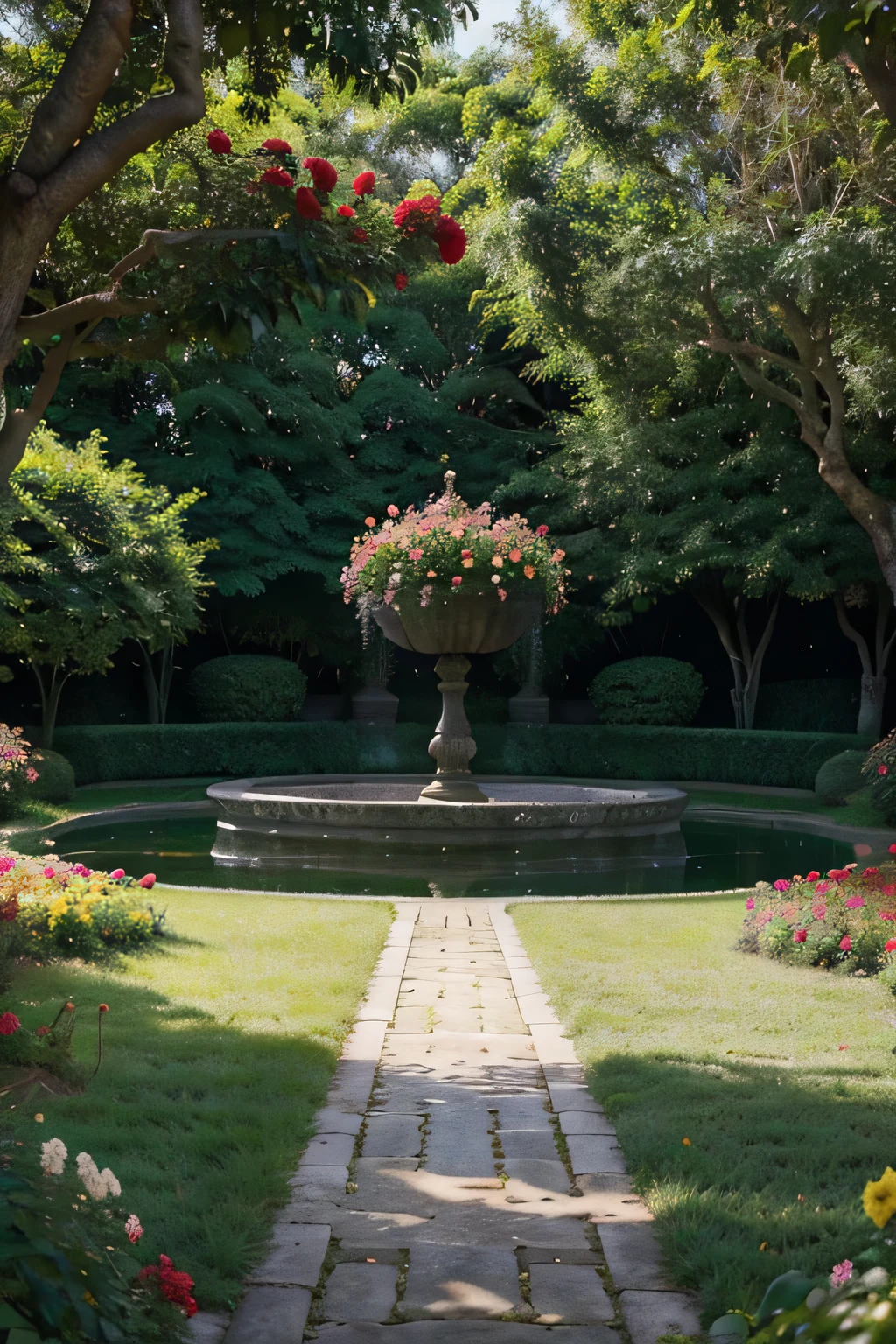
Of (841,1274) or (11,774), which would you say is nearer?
(841,1274)

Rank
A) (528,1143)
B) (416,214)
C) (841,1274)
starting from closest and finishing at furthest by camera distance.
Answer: (841,1274), (528,1143), (416,214)

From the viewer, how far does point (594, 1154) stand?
11.9 ft

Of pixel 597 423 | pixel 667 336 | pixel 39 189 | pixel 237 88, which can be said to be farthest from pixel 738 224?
pixel 39 189

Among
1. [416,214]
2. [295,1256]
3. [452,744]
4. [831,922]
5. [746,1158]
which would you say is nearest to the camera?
[295,1256]

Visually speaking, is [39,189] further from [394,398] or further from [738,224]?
[394,398]

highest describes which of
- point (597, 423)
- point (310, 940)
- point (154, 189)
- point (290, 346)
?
point (290, 346)

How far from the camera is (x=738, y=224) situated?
49.7ft

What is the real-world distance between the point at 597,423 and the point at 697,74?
6384 mm

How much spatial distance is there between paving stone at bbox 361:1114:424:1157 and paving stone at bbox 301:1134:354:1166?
0.06 metres

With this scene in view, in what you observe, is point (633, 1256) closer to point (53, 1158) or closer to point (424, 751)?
point (53, 1158)

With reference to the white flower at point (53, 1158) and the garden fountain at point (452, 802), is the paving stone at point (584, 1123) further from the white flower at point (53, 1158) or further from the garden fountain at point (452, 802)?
the garden fountain at point (452, 802)

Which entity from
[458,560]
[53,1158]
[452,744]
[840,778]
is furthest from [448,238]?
[840,778]

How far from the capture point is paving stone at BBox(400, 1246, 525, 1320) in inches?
103

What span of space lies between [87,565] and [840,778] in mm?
11393
